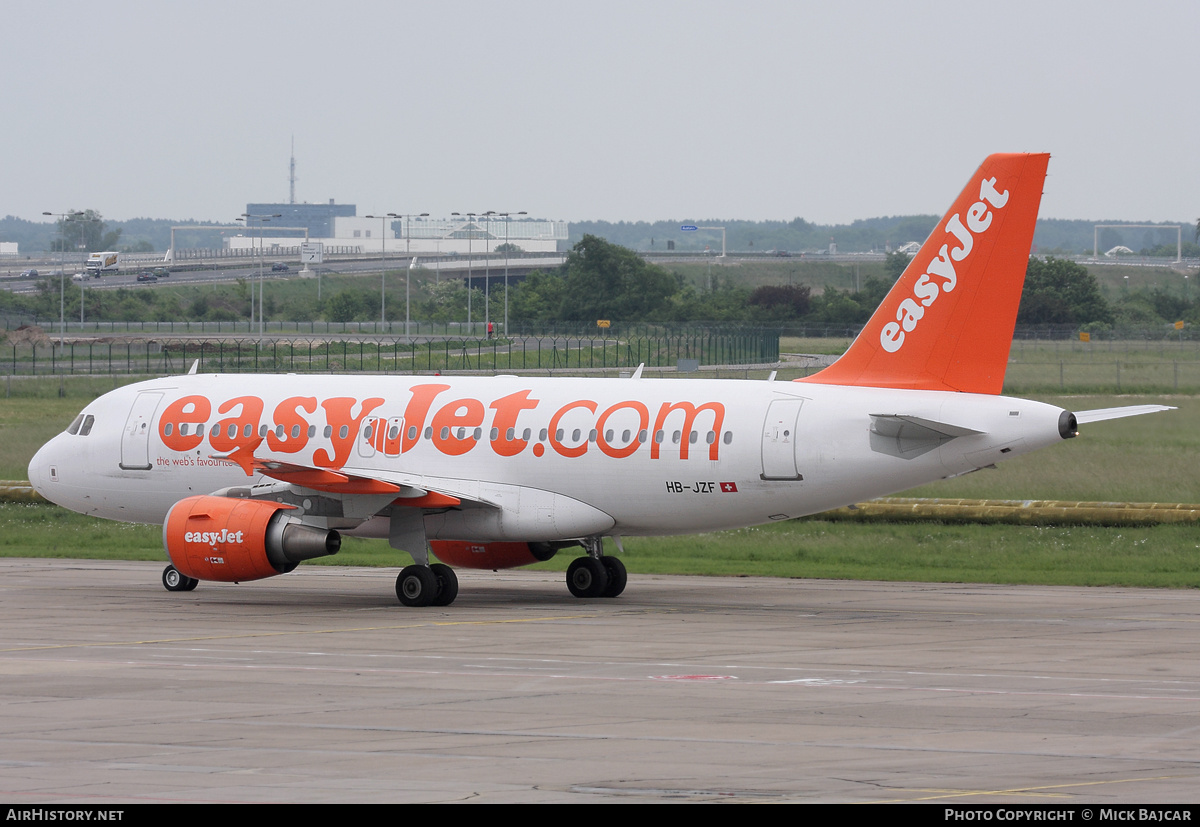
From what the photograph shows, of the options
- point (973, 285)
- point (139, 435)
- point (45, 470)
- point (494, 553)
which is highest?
point (973, 285)

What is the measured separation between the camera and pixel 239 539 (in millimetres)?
29328

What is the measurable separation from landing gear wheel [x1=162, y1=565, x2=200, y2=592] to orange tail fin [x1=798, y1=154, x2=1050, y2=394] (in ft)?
47.1

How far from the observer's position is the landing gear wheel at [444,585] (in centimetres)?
3016

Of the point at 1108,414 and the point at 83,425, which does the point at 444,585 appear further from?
the point at 1108,414

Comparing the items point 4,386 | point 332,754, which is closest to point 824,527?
point 332,754

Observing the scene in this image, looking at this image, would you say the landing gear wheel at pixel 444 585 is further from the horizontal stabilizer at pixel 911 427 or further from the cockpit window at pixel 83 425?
the cockpit window at pixel 83 425

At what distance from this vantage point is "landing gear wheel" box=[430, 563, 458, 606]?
98.9 feet

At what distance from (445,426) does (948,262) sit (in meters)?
9.70

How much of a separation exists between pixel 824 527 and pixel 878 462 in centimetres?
1630

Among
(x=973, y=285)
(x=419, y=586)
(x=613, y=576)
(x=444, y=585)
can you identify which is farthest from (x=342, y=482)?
(x=973, y=285)

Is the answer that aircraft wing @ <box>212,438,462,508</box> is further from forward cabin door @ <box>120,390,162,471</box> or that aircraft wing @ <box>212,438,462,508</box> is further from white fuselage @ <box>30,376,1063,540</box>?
forward cabin door @ <box>120,390,162,471</box>

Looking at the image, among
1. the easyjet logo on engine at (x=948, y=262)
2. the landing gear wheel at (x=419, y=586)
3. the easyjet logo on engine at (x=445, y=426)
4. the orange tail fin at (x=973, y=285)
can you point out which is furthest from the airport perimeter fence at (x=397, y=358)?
the orange tail fin at (x=973, y=285)

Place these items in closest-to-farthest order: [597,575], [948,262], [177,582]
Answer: [948,262] < [597,575] < [177,582]
